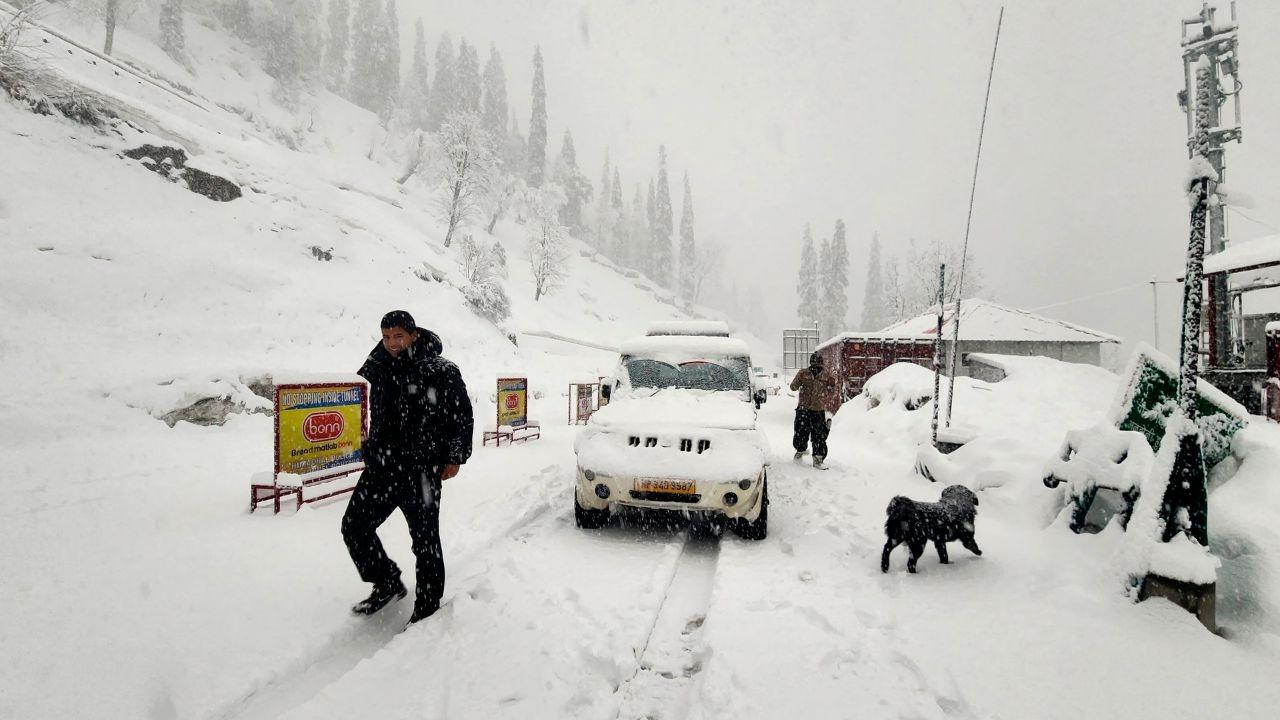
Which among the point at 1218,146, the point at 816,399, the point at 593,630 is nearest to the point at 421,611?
the point at 593,630

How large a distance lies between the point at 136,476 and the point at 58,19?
5087 centimetres

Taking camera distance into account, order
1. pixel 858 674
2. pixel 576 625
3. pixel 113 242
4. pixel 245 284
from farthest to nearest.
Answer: pixel 245 284, pixel 113 242, pixel 576 625, pixel 858 674

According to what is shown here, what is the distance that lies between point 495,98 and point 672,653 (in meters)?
83.8

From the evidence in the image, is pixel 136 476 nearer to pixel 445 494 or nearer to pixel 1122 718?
pixel 445 494

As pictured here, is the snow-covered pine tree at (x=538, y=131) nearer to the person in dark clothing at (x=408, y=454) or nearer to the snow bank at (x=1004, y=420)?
the snow bank at (x=1004, y=420)

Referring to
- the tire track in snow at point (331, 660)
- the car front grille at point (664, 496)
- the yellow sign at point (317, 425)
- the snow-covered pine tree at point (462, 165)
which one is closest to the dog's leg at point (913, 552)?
the car front grille at point (664, 496)

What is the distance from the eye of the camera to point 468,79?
68.9 m

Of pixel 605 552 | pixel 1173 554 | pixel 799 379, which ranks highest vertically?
pixel 799 379

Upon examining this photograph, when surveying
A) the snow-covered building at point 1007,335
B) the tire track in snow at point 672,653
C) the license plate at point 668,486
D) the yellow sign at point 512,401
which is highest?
the snow-covered building at point 1007,335

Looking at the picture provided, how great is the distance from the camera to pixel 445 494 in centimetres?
667

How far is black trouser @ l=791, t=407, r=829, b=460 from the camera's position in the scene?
920 cm

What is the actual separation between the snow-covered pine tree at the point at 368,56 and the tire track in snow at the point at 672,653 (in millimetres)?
78950

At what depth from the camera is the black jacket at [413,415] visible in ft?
11.2

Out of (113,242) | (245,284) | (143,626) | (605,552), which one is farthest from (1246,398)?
(113,242)
